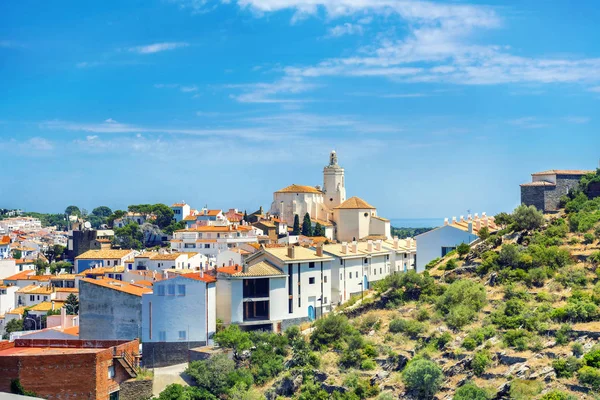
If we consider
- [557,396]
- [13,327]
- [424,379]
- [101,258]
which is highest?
[101,258]

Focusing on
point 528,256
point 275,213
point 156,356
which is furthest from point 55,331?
point 275,213

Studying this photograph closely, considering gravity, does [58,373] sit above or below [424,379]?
above

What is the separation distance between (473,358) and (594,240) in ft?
46.0

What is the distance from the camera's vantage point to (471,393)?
32.2 m

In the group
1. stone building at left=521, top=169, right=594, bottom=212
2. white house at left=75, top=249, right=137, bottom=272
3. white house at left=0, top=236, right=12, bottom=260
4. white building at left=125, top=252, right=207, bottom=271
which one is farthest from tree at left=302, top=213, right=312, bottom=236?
white house at left=0, top=236, right=12, bottom=260

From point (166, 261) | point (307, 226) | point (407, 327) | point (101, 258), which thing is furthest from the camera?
point (307, 226)

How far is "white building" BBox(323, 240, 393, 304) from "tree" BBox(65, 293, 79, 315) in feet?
66.4

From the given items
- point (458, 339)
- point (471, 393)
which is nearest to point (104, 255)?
point (458, 339)

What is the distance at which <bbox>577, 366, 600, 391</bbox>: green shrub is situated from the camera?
102 feet

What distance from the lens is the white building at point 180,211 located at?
10869cm

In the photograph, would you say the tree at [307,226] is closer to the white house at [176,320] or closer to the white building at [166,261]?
the white building at [166,261]

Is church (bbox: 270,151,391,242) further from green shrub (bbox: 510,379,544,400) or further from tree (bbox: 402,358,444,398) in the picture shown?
green shrub (bbox: 510,379,544,400)

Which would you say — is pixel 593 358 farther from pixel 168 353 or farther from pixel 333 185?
pixel 333 185

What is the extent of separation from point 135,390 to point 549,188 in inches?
1356
